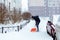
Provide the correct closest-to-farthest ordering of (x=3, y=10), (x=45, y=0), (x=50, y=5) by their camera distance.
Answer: (x=3, y=10) < (x=50, y=5) < (x=45, y=0)

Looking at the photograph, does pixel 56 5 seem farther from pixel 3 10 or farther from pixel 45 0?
pixel 3 10

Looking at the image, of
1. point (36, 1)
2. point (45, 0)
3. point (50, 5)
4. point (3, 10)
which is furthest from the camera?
point (36, 1)

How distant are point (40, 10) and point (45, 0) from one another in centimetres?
397

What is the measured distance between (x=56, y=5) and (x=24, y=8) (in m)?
9.22

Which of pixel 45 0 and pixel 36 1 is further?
pixel 36 1

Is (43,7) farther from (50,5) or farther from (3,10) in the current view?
(3,10)

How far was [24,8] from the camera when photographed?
5238 centimetres

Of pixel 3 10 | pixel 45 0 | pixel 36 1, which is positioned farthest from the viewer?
pixel 36 1

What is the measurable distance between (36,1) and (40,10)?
→ 6834 mm

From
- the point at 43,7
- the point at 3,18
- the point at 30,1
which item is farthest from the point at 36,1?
the point at 3,18

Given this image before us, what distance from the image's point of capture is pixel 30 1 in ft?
200

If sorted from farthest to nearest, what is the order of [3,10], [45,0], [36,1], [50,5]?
1. [36,1]
2. [45,0]
3. [50,5]
4. [3,10]

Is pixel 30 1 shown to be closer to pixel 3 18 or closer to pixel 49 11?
pixel 49 11

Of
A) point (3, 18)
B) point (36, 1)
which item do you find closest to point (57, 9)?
Answer: point (36, 1)
